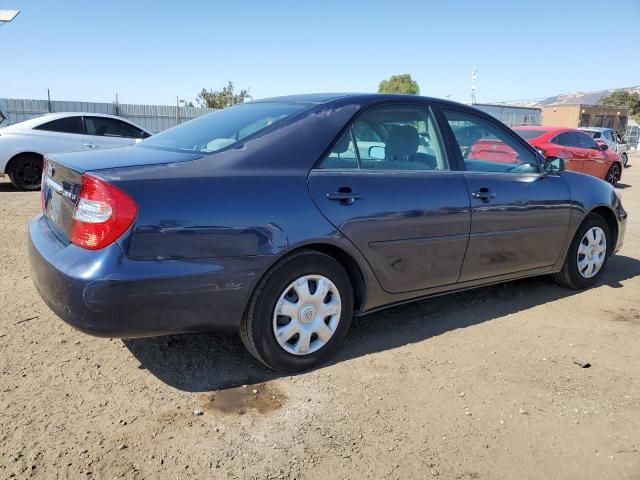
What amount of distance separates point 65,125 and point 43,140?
49 cm

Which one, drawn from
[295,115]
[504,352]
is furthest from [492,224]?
[295,115]

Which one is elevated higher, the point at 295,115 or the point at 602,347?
the point at 295,115

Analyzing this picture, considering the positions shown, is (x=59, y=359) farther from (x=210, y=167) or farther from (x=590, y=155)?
(x=590, y=155)

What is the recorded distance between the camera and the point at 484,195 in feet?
12.4

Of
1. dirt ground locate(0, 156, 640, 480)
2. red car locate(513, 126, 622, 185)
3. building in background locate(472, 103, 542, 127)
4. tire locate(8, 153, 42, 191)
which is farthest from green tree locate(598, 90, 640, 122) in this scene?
dirt ground locate(0, 156, 640, 480)

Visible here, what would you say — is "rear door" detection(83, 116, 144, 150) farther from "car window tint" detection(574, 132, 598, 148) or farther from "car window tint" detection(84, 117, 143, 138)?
"car window tint" detection(574, 132, 598, 148)

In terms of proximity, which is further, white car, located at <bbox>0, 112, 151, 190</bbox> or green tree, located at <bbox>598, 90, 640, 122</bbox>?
green tree, located at <bbox>598, 90, 640, 122</bbox>

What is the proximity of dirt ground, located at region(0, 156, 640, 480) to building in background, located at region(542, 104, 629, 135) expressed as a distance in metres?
51.3

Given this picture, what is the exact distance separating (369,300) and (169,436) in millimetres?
1431

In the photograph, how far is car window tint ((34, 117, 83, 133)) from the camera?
9484mm

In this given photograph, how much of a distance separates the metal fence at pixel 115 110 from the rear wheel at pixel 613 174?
11893 mm

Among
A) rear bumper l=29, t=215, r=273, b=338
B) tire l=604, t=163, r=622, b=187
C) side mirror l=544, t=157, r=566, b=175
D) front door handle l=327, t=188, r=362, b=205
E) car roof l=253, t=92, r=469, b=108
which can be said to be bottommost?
tire l=604, t=163, r=622, b=187

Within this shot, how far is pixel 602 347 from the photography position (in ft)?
12.1

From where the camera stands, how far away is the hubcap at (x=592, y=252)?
4.77 metres
